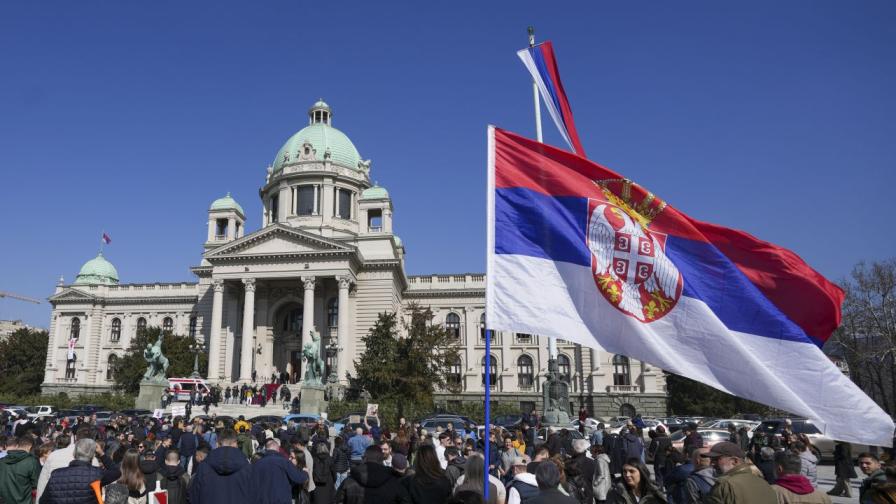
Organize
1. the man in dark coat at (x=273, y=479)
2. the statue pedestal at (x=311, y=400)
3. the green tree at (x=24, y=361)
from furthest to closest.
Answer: the green tree at (x=24, y=361) < the statue pedestal at (x=311, y=400) < the man in dark coat at (x=273, y=479)

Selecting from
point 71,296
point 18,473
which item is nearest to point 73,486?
point 18,473

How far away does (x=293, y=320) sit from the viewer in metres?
59.6

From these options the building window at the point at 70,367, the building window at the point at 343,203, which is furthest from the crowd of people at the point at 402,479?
the building window at the point at 70,367

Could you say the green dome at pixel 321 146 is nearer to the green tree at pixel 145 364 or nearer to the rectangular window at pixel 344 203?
the rectangular window at pixel 344 203

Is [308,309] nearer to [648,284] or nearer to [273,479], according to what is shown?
[273,479]

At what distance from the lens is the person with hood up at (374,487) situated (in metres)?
6.73

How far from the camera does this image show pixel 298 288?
187 ft

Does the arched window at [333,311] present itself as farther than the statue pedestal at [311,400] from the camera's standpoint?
Yes

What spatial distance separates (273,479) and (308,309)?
150ft

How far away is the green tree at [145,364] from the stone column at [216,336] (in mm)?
2833

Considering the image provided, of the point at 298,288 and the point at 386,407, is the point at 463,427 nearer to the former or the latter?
the point at 386,407

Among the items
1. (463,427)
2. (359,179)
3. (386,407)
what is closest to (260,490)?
(463,427)

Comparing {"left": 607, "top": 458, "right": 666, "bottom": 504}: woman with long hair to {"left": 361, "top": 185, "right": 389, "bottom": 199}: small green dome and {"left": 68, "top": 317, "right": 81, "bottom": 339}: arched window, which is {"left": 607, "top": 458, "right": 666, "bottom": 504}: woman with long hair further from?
{"left": 68, "top": 317, "right": 81, "bottom": 339}: arched window

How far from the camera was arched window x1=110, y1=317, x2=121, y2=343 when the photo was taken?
67.0 metres
